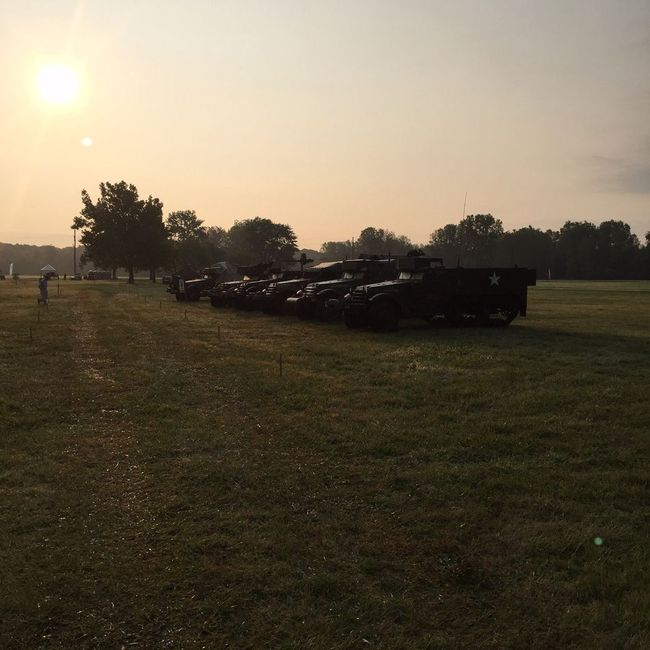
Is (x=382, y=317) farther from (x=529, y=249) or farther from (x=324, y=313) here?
(x=529, y=249)

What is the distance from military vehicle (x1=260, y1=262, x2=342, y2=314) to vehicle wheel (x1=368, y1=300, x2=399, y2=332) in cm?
555

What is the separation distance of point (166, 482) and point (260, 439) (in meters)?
1.45

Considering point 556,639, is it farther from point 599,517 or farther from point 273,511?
point 273,511

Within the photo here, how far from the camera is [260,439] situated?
6355 mm

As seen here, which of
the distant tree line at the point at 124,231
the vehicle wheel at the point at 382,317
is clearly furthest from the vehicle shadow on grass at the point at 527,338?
the distant tree line at the point at 124,231

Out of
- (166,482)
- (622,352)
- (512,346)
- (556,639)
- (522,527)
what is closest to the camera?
(556,639)

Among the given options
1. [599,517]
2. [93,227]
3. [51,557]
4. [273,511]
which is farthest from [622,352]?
[93,227]

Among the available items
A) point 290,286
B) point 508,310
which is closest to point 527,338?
point 508,310

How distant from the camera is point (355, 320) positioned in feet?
54.4

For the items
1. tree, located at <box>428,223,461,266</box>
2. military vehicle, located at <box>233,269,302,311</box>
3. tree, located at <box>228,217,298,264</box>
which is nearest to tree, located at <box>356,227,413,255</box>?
tree, located at <box>428,223,461,266</box>

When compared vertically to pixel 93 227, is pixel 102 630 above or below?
below

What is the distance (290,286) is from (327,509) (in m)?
17.9

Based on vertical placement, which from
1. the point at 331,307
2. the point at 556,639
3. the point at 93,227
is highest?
the point at 93,227

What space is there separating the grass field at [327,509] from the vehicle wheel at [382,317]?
6.12m
